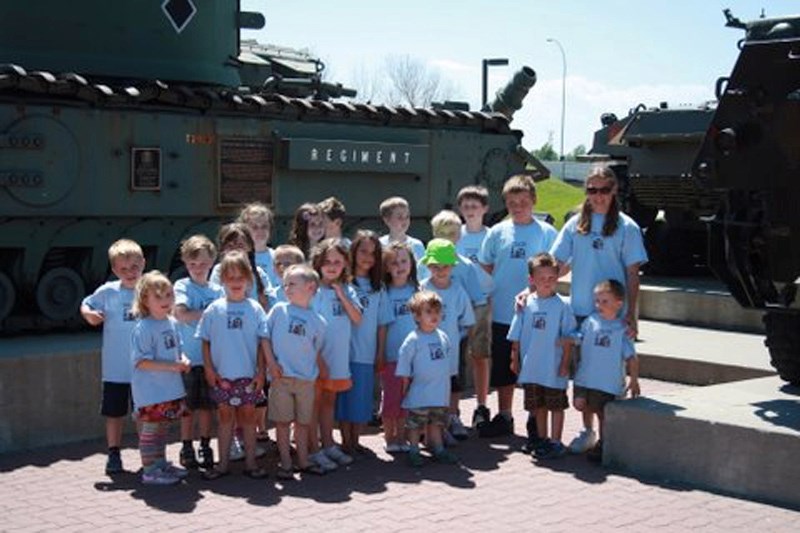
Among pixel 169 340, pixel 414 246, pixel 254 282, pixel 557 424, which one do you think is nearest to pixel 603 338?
pixel 557 424

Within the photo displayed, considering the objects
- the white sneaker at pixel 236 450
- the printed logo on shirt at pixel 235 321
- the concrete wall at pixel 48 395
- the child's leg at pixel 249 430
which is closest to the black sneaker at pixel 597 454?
the child's leg at pixel 249 430

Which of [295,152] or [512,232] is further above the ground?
[295,152]

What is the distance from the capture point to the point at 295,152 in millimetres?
12375

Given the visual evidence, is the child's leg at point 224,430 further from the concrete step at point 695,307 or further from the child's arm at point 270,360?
the concrete step at point 695,307

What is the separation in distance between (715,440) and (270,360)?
263 cm

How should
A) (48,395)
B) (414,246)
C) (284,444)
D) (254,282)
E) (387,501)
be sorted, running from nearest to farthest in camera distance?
(387,501), (284,444), (254,282), (48,395), (414,246)

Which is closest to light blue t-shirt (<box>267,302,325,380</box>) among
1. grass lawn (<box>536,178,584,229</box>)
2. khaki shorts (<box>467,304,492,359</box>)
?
khaki shorts (<box>467,304,492,359</box>)

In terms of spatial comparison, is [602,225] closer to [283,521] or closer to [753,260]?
[753,260]

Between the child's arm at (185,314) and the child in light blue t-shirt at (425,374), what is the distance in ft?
4.28

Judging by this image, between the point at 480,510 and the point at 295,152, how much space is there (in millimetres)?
6490

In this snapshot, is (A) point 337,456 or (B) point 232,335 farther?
(A) point 337,456

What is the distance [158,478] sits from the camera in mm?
7086

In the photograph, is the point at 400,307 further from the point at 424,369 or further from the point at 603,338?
the point at 603,338

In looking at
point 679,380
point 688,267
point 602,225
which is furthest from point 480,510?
point 688,267
